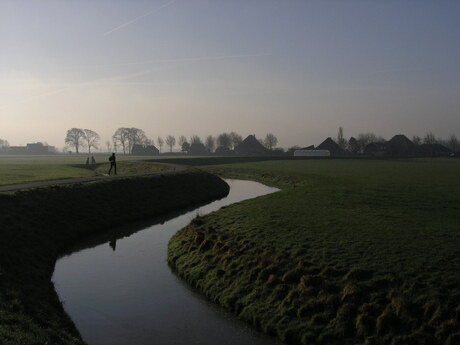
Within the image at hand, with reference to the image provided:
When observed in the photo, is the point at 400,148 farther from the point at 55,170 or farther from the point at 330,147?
the point at 55,170

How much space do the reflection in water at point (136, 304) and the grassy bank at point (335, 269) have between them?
2.71 ft

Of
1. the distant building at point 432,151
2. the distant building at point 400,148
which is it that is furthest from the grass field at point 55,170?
the distant building at point 432,151

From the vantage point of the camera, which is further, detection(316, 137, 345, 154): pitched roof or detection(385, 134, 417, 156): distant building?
detection(316, 137, 345, 154): pitched roof

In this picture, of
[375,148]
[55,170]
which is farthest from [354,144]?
[55,170]

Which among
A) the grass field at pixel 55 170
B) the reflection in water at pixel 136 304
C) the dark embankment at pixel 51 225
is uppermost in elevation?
the grass field at pixel 55 170

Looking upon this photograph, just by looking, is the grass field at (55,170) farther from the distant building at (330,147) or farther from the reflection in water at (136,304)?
the distant building at (330,147)

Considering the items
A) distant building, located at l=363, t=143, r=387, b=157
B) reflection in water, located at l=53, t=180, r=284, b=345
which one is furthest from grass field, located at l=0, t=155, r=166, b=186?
distant building, located at l=363, t=143, r=387, b=157

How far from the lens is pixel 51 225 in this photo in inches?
1051

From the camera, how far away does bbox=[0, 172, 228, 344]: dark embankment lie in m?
12.4

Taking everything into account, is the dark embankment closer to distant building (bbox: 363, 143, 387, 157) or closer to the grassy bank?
the grassy bank

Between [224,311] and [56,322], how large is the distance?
19.6 feet

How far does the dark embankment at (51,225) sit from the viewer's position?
12.4 m

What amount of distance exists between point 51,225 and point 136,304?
13.5 meters

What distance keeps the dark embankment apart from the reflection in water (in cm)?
86
